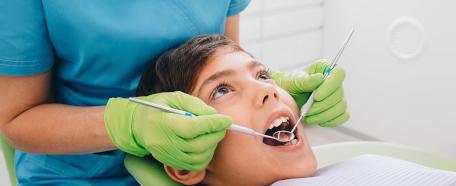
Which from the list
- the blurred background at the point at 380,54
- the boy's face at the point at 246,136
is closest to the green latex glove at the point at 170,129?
the boy's face at the point at 246,136

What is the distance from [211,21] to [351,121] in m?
2.24

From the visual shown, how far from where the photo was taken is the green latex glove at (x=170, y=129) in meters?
0.84

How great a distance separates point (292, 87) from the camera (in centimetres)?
133

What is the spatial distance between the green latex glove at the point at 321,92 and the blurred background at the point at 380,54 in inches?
43.7

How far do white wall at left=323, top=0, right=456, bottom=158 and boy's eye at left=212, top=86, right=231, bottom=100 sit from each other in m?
1.88

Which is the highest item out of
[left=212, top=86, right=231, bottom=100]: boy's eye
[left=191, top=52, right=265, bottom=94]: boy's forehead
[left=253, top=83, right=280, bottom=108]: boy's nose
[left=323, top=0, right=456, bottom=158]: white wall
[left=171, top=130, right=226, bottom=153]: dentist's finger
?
[left=191, top=52, right=265, bottom=94]: boy's forehead

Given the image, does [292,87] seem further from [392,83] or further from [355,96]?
[355,96]

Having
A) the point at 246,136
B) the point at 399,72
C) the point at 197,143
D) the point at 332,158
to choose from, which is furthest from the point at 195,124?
the point at 399,72

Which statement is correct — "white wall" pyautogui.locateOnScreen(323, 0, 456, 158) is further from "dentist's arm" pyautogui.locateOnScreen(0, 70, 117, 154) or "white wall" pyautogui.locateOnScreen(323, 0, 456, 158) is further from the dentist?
"dentist's arm" pyautogui.locateOnScreen(0, 70, 117, 154)

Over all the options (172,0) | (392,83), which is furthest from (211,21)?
(392,83)

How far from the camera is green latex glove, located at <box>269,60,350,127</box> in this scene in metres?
1.22

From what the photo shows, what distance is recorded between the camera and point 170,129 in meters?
0.86

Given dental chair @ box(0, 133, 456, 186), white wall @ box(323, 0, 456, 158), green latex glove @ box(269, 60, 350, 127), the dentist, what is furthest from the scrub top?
white wall @ box(323, 0, 456, 158)

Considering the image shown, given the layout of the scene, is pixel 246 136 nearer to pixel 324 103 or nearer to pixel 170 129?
pixel 170 129
